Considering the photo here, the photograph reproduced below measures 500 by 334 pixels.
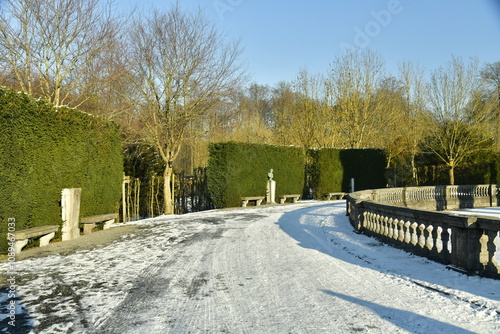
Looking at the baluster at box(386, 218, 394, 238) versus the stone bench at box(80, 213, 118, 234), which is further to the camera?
the stone bench at box(80, 213, 118, 234)

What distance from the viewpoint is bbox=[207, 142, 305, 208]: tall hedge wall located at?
17.9m

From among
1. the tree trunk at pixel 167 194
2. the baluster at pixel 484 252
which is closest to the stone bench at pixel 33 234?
the tree trunk at pixel 167 194

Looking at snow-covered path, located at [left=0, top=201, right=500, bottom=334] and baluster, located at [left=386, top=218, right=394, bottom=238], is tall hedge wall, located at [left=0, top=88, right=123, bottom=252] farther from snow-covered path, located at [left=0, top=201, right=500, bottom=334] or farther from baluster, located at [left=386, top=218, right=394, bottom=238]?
baluster, located at [left=386, top=218, right=394, bottom=238]

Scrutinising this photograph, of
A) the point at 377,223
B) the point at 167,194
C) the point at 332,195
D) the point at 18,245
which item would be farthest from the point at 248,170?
the point at 18,245

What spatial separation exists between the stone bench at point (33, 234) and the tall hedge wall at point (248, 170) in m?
9.75

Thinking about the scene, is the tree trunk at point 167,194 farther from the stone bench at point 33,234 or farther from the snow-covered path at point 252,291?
the snow-covered path at point 252,291

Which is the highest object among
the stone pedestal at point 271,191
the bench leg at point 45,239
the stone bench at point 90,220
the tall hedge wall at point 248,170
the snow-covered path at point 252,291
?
the tall hedge wall at point 248,170

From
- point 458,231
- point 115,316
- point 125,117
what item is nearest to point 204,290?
point 115,316

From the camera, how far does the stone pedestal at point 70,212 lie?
8906 mm

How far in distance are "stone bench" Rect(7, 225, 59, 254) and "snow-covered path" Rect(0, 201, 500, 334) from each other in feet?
2.29

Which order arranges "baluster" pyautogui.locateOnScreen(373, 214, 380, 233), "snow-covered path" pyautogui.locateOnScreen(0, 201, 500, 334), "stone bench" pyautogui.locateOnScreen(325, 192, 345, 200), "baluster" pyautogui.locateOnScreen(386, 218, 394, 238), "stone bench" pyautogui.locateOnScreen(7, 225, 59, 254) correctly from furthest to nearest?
"stone bench" pyautogui.locateOnScreen(325, 192, 345, 200), "baluster" pyautogui.locateOnScreen(373, 214, 380, 233), "baluster" pyautogui.locateOnScreen(386, 218, 394, 238), "stone bench" pyautogui.locateOnScreen(7, 225, 59, 254), "snow-covered path" pyautogui.locateOnScreen(0, 201, 500, 334)

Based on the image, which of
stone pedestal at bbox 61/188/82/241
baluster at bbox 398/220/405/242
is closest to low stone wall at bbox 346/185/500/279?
baluster at bbox 398/220/405/242

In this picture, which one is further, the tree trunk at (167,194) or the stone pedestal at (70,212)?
the tree trunk at (167,194)

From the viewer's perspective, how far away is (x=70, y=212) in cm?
905
